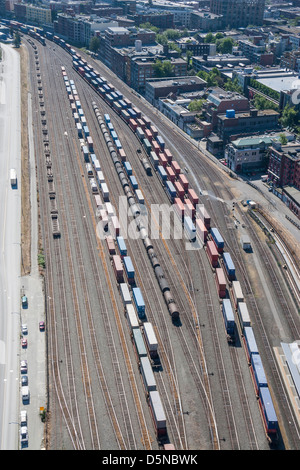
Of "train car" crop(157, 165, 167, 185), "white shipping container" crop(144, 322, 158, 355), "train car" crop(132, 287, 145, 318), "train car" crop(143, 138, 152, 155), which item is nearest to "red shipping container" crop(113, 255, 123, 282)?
"train car" crop(132, 287, 145, 318)

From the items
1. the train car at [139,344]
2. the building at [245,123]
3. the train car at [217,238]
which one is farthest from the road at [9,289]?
the building at [245,123]

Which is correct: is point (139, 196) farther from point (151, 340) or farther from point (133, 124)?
point (151, 340)

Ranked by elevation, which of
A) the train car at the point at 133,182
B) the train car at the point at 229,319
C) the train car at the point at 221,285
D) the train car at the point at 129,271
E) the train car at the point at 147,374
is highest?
the train car at the point at 133,182

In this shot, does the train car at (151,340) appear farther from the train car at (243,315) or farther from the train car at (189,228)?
the train car at (189,228)

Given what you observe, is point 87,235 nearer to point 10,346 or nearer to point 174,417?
point 10,346

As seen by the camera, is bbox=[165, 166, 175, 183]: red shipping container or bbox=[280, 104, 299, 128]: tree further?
bbox=[280, 104, 299, 128]: tree

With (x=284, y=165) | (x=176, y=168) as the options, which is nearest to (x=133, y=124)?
(x=176, y=168)

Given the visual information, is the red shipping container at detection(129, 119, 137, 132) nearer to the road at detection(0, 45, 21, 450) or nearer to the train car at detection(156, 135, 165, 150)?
the train car at detection(156, 135, 165, 150)
